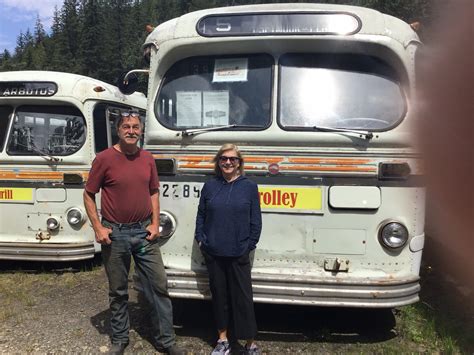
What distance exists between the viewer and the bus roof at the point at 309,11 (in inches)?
153

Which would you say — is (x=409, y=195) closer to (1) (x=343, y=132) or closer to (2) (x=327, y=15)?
(1) (x=343, y=132)

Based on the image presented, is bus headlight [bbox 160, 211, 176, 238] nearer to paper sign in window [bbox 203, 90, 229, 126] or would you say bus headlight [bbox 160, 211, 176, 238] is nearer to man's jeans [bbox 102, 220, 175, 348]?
man's jeans [bbox 102, 220, 175, 348]

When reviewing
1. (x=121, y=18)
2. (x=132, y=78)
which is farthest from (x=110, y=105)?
(x=121, y=18)

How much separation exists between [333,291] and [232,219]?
94 cm

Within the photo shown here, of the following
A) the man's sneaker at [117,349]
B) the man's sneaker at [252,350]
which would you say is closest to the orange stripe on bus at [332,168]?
the man's sneaker at [252,350]

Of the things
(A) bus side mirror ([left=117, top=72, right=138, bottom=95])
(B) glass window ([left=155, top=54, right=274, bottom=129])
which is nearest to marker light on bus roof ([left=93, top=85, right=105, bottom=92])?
(A) bus side mirror ([left=117, top=72, right=138, bottom=95])

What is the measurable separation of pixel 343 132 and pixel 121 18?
94414 mm

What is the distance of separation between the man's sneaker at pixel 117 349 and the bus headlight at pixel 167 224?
36.6 inches

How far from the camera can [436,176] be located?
4.81 m

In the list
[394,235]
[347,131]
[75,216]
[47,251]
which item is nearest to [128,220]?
[347,131]

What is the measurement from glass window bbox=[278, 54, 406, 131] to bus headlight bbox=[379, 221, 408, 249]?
770 mm

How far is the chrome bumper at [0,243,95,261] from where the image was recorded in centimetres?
622

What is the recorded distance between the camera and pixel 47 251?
6234mm

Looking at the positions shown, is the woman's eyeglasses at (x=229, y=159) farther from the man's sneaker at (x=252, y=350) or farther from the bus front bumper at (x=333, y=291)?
the man's sneaker at (x=252, y=350)
